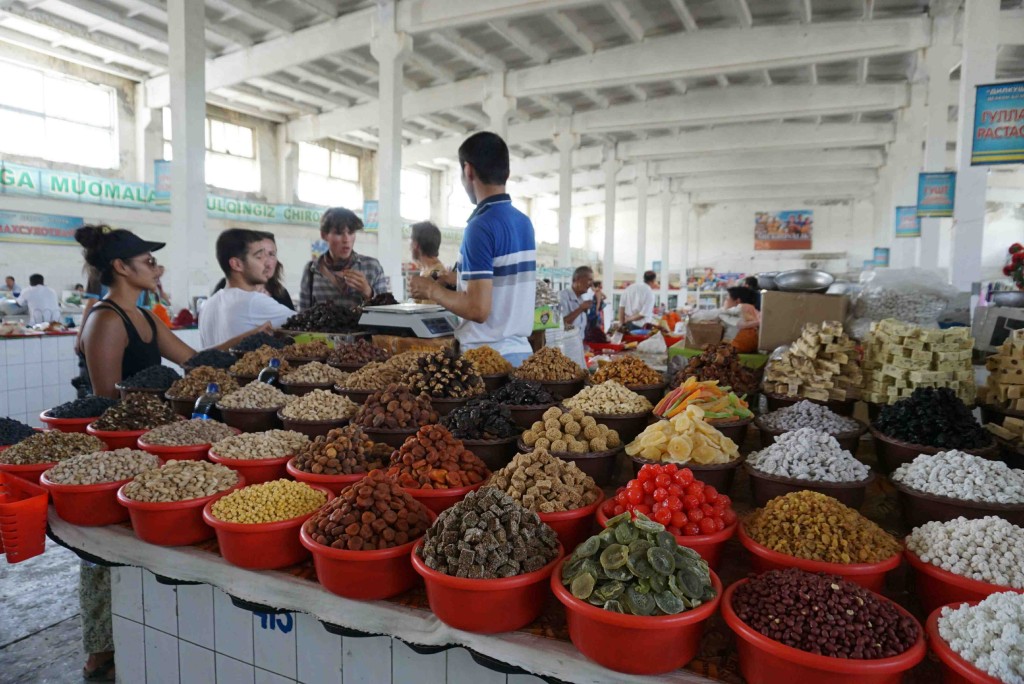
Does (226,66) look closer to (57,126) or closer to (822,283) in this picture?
(57,126)

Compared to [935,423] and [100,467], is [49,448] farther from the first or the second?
[935,423]

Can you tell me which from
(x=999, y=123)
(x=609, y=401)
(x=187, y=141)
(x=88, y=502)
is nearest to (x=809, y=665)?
(x=609, y=401)

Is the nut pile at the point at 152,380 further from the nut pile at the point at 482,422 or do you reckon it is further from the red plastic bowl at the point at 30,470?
the nut pile at the point at 482,422

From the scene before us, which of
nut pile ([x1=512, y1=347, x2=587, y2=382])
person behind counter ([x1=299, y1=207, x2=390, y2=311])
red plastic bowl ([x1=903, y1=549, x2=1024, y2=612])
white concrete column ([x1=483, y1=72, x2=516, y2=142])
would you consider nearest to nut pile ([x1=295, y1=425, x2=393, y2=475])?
nut pile ([x1=512, y1=347, x2=587, y2=382])

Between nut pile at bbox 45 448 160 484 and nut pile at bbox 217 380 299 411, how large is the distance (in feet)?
1.43

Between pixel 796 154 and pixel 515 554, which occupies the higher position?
pixel 796 154

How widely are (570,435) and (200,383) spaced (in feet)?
5.91

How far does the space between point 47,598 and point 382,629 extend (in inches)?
125

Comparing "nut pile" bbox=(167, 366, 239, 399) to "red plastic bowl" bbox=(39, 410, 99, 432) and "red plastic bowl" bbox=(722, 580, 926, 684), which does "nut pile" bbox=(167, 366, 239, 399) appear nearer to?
"red plastic bowl" bbox=(39, 410, 99, 432)

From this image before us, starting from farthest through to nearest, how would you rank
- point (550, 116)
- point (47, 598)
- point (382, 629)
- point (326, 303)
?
1. point (550, 116)
2. point (326, 303)
3. point (47, 598)
4. point (382, 629)

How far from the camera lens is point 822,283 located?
333 centimetres

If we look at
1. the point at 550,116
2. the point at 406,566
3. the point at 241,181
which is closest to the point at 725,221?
the point at 550,116

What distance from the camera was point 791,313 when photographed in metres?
3.09

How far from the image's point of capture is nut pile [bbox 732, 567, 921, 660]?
1.09 metres
